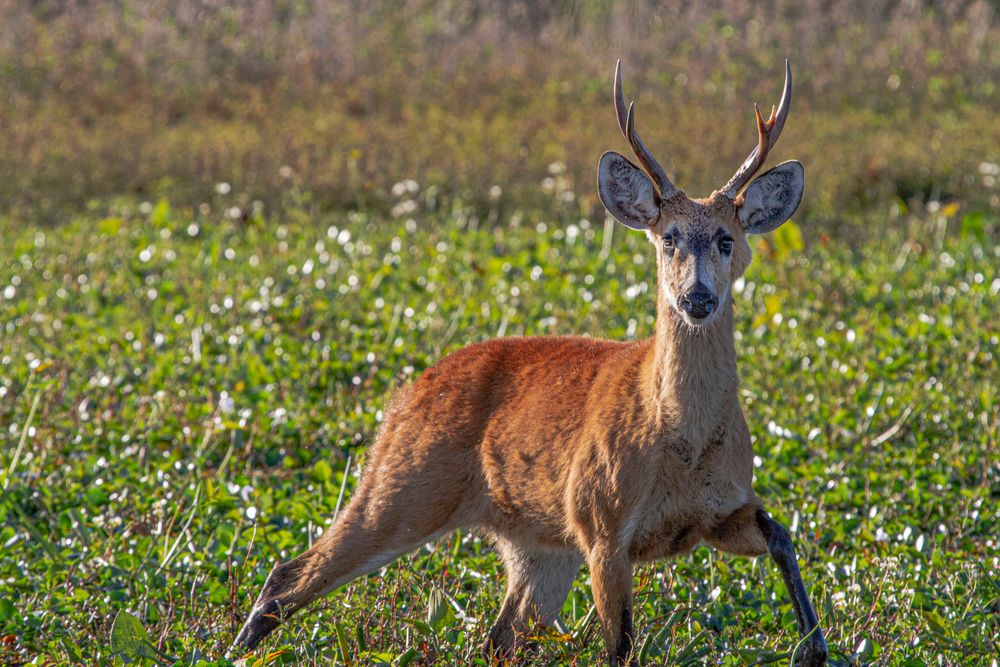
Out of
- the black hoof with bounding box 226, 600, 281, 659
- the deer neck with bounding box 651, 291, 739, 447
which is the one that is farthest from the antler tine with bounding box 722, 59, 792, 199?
the black hoof with bounding box 226, 600, 281, 659

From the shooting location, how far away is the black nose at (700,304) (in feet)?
14.8

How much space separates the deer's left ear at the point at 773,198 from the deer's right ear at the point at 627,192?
1.06ft

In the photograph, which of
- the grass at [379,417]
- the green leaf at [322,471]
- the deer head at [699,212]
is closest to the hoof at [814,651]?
the grass at [379,417]

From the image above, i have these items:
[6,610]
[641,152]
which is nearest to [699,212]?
[641,152]

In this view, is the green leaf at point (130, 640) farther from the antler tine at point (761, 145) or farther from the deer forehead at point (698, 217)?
the antler tine at point (761, 145)

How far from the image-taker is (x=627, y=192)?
16.5 feet

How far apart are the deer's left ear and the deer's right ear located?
12.7 inches

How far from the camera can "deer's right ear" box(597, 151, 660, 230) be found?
4945 millimetres

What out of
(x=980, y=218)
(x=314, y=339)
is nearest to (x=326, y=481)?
(x=314, y=339)

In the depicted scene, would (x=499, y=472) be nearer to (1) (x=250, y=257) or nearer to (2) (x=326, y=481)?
(2) (x=326, y=481)

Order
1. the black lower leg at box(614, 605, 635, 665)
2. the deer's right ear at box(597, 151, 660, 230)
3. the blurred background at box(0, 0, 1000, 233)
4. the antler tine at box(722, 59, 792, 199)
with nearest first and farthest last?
the black lower leg at box(614, 605, 635, 665), the antler tine at box(722, 59, 792, 199), the deer's right ear at box(597, 151, 660, 230), the blurred background at box(0, 0, 1000, 233)

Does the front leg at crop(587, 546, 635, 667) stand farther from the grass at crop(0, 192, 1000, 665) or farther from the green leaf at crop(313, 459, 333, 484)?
the green leaf at crop(313, 459, 333, 484)

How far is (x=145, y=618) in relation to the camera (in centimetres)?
514

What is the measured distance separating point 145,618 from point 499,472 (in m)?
1.38
